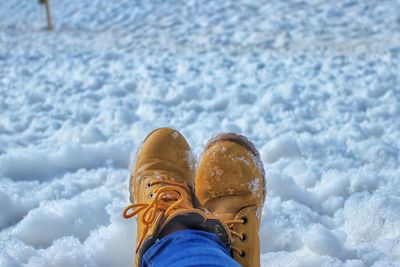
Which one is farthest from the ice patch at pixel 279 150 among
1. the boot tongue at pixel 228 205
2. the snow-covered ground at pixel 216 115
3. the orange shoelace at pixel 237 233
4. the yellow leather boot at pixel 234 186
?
the orange shoelace at pixel 237 233

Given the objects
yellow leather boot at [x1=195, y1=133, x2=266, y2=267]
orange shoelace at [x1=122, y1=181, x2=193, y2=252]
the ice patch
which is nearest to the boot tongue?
yellow leather boot at [x1=195, y1=133, x2=266, y2=267]

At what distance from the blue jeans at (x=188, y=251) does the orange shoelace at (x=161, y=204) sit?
0.41ft

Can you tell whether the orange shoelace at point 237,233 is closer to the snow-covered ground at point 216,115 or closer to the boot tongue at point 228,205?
the boot tongue at point 228,205

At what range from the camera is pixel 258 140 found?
2541 mm

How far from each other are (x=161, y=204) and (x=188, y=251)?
36 centimetres

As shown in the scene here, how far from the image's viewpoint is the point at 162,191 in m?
1.71

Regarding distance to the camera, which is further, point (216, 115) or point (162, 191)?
point (216, 115)

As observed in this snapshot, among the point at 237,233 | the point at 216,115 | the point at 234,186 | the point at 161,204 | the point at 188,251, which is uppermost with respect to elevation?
the point at 216,115

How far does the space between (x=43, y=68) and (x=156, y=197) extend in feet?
8.23

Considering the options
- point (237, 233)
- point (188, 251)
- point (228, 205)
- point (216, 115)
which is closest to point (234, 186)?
point (228, 205)

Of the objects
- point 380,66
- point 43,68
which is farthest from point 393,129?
point 43,68

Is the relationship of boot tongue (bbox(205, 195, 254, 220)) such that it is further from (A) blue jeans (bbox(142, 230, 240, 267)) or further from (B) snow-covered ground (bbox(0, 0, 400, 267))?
(A) blue jeans (bbox(142, 230, 240, 267))

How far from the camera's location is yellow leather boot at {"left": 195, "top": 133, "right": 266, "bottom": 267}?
65.1 inches

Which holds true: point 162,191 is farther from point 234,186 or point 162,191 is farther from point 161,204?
point 234,186
